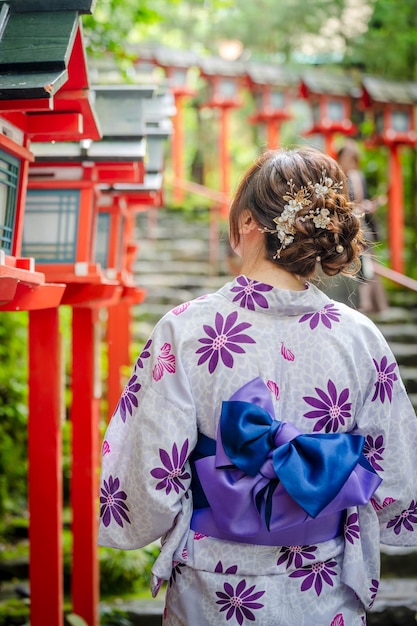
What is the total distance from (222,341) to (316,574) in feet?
2.40

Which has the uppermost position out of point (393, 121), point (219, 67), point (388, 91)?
point (219, 67)

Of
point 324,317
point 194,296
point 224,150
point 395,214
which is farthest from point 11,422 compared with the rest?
point 224,150

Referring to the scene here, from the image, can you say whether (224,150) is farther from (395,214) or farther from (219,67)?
(395,214)

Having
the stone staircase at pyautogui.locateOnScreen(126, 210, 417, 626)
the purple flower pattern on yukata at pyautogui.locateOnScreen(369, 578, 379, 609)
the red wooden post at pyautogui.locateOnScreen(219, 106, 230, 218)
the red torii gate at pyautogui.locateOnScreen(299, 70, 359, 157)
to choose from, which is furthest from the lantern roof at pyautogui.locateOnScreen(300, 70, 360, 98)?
the purple flower pattern on yukata at pyautogui.locateOnScreen(369, 578, 379, 609)

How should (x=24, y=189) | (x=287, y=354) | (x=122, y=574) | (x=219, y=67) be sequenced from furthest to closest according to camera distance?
(x=219, y=67), (x=122, y=574), (x=24, y=189), (x=287, y=354)

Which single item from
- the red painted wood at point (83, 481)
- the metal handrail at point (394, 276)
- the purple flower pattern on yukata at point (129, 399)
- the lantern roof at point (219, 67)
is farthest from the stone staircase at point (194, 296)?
the lantern roof at point (219, 67)

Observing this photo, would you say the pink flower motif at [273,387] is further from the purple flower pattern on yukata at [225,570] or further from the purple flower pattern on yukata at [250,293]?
the purple flower pattern on yukata at [225,570]

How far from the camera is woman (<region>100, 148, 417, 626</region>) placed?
2105 mm

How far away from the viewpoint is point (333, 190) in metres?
2.17

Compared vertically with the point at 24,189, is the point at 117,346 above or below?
below

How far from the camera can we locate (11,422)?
6.11 m

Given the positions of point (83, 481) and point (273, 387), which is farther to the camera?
point (83, 481)

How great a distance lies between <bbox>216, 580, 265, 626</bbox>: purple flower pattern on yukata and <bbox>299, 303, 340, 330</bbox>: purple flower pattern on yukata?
0.76 metres

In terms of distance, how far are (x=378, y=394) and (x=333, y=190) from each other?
62cm
